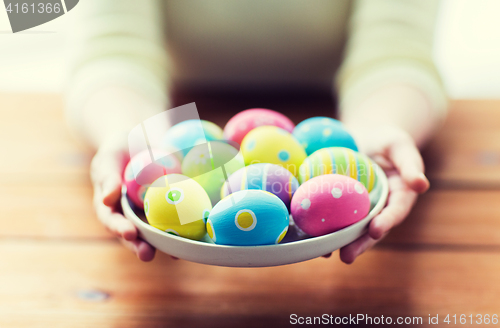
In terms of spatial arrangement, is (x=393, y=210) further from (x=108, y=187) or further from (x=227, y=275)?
(x=108, y=187)

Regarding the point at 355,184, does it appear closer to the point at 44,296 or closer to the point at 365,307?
the point at 365,307

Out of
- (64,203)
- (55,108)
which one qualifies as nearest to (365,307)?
(64,203)

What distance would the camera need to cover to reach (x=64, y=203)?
26.5 inches

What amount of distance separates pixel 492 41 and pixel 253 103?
1155mm

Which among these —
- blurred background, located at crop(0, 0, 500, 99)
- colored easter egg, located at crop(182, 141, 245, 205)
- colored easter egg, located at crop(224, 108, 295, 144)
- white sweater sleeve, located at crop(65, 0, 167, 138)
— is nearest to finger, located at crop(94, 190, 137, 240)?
colored easter egg, located at crop(182, 141, 245, 205)

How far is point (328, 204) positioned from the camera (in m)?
0.45

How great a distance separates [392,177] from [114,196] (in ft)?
1.32

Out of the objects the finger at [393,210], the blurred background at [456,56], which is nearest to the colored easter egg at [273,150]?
the finger at [393,210]

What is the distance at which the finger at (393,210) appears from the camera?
1.48 feet

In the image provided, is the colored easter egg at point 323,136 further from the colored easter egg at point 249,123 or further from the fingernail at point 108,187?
the fingernail at point 108,187

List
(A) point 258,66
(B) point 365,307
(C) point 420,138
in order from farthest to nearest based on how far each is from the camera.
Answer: (A) point 258,66, (C) point 420,138, (B) point 365,307

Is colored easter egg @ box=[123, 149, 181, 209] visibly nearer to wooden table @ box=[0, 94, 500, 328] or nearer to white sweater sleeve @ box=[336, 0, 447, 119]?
wooden table @ box=[0, 94, 500, 328]

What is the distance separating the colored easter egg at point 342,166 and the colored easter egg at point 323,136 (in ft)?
0.18

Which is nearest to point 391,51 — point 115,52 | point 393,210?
point 393,210
